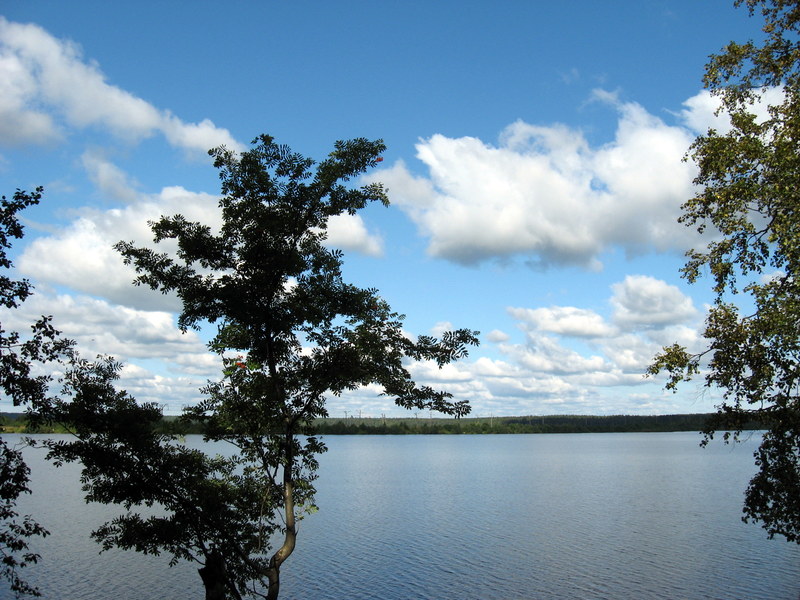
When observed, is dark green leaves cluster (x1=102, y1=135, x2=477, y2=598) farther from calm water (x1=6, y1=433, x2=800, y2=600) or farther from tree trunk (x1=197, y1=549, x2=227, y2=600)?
calm water (x1=6, y1=433, x2=800, y2=600)

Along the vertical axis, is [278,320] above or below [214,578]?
above

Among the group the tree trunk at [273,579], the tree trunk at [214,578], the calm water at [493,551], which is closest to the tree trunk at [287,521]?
→ the tree trunk at [273,579]

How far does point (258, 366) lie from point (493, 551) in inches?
1263

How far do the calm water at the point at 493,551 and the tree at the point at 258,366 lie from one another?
1637cm

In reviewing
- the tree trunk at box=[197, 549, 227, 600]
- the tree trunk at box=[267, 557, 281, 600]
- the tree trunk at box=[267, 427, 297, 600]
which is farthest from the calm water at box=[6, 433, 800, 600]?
the tree trunk at box=[267, 427, 297, 600]

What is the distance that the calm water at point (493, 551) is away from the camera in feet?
108

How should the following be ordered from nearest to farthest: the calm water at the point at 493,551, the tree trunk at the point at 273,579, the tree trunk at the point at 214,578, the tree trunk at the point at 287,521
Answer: the tree trunk at the point at 273,579
the tree trunk at the point at 287,521
the tree trunk at the point at 214,578
the calm water at the point at 493,551

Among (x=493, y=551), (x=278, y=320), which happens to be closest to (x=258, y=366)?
(x=278, y=320)

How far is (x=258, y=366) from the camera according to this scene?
16.2 m

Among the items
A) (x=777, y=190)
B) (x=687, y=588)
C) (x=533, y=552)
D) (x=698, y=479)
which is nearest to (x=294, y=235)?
(x=777, y=190)

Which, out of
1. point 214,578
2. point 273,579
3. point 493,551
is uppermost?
point 273,579

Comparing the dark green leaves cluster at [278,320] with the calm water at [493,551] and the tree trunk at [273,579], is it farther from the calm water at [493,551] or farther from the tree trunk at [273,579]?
the calm water at [493,551]

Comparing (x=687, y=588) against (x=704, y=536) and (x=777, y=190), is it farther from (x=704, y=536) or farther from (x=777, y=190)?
(x=777, y=190)

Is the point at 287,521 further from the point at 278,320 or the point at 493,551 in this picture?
the point at 493,551
